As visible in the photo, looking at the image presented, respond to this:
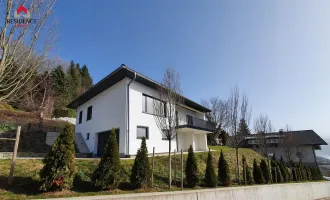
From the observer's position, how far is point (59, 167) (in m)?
6.04

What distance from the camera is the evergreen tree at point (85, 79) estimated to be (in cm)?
4679

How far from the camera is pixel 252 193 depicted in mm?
9008

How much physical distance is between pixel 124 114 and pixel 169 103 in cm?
573

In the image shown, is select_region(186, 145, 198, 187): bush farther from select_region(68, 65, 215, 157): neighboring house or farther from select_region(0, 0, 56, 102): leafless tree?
select_region(0, 0, 56, 102): leafless tree

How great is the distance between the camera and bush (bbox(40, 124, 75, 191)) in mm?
5848

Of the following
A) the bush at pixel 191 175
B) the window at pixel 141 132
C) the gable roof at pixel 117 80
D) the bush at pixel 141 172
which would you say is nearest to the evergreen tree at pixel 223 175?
the bush at pixel 191 175

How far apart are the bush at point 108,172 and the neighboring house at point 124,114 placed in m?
5.77

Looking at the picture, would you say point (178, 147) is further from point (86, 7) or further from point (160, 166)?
point (86, 7)

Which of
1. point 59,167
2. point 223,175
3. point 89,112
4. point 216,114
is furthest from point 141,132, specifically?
point 216,114

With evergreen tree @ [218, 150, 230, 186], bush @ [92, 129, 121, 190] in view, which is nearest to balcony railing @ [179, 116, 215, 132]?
evergreen tree @ [218, 150, 230, 186]

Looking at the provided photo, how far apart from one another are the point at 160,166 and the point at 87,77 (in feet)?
148

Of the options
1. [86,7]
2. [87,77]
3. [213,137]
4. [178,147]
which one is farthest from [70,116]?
[86,7]

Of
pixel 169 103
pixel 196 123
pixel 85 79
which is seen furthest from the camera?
pixel 85 79

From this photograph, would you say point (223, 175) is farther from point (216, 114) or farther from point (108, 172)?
point (216, 114)
